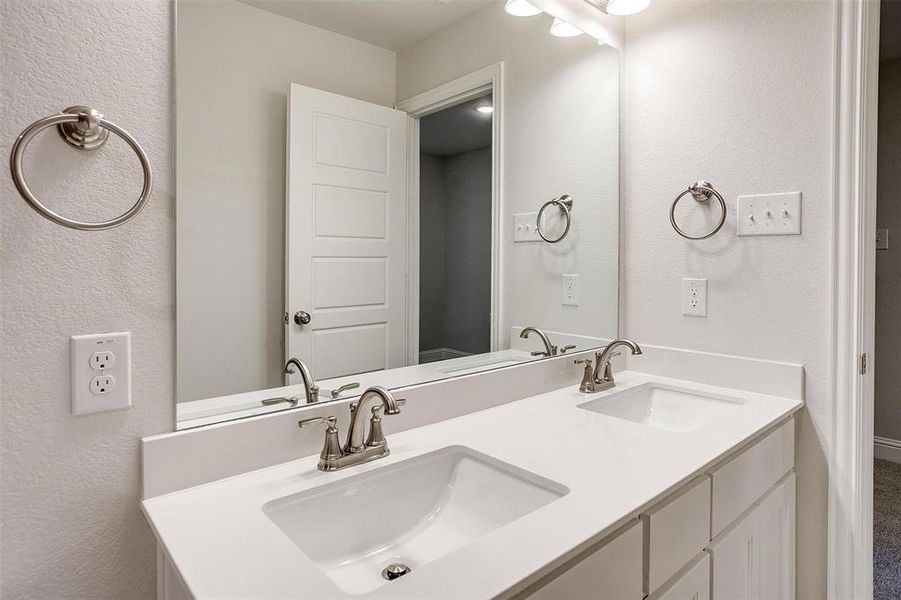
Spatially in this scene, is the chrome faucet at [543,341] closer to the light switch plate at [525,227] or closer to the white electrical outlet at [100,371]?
the light switch plate at [525,227]

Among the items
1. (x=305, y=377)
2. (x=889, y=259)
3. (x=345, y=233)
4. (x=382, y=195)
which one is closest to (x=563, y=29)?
(x=382, y=195)

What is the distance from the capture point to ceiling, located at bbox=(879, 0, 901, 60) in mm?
2414

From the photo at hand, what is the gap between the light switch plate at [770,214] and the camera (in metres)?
1.43

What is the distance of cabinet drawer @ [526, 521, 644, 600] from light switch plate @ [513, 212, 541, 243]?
3.07 feet

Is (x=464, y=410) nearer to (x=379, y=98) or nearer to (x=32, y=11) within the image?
(x=379, y=98)

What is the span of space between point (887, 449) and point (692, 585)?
2936mm

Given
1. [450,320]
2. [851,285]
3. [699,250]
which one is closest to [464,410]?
[450,320]

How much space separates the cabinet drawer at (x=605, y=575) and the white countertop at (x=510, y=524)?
0.04 meters

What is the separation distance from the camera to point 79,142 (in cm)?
78

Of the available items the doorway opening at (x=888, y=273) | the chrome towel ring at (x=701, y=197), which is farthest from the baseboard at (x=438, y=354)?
the doorway opening at (x=888, y=273)

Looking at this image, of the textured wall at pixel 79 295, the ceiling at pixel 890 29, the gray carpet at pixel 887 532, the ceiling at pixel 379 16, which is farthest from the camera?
the ceiling at pixel 890 29

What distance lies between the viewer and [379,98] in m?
1.22

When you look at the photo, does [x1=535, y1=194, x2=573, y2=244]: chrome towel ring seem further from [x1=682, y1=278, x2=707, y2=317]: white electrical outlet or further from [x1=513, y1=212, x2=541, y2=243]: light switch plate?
[x1=682, y1=278, x2=707, y2=317]: white electrical outlet

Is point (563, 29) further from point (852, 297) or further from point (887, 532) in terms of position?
point (887, 532)
